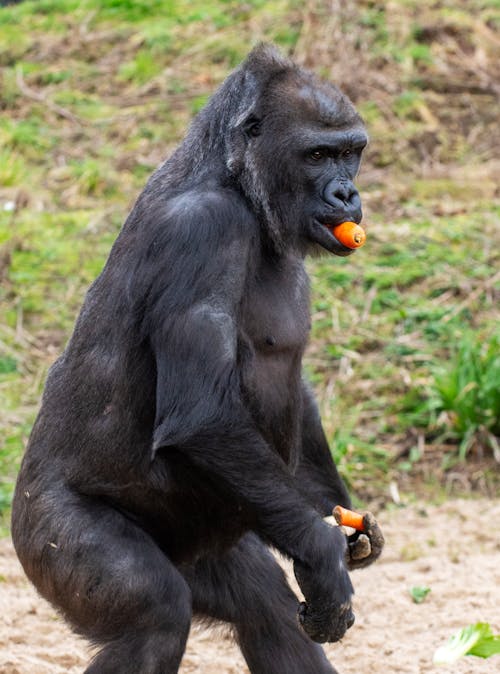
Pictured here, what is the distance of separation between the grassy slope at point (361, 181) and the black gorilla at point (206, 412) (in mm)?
3166

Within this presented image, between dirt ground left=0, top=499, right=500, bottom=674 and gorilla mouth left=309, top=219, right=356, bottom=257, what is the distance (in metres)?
1.87

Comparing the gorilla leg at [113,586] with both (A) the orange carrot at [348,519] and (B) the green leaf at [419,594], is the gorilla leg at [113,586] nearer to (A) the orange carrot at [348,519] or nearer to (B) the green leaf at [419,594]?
(A) the orange carrot at [348,519]

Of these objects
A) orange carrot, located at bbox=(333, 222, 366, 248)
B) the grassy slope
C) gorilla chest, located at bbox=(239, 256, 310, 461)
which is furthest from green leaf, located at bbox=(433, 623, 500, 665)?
the grassy slope

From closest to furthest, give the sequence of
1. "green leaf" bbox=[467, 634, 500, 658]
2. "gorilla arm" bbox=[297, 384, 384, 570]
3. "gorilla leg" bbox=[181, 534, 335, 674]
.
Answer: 1. "green leaf" bbox=[467, 634, 500, 658]
2. "gorilla leg" bbox=[181, 534, 335, 674]
3. "gorilla arm" bbox=[297, 384, 384, 570]

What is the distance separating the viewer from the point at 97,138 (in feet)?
39.4

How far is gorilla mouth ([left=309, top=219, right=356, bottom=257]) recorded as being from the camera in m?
4.54

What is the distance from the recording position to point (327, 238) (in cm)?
455

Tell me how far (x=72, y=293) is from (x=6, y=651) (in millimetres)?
4411

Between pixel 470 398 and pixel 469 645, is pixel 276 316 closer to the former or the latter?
pixel 469 645

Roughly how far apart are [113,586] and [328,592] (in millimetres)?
766

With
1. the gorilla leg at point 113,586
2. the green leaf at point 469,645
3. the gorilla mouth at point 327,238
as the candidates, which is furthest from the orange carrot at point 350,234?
the green leaf at point 469,645

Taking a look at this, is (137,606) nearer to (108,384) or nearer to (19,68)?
(108,384)

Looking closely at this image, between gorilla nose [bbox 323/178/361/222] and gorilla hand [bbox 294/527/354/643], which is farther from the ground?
gorilla nose [bbox 323/178/361/222]

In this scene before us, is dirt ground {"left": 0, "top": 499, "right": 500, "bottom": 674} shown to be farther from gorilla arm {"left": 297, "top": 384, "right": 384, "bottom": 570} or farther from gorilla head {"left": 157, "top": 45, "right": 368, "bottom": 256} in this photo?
gorilla head {"left": 157, "top": 45, "right": 368, "bottom": 256}
